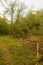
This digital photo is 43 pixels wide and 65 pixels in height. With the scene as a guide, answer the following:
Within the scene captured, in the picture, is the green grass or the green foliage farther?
the green foliage

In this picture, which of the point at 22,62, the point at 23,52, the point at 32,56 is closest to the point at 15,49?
the point at 23,52

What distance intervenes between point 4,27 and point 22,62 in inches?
620

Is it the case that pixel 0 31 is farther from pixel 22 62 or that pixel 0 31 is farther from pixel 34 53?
pixel 22 62

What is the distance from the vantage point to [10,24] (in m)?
30.2

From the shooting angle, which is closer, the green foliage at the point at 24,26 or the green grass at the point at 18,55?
the green grass at the point at 18,55

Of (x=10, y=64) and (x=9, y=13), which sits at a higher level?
(x=9, y=13)

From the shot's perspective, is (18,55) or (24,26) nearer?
(18,55)

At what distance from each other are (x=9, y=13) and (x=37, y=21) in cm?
408

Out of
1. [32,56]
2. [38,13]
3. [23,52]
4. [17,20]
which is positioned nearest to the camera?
[32,56]

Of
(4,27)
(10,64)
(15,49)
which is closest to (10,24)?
(4,27)

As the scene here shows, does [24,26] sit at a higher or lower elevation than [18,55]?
higher

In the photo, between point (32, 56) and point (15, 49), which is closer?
point (32, 56)

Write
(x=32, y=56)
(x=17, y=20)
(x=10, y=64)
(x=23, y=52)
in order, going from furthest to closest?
1. (x=17, y=20)
2. (x=23, y=52)
3. (x=32, y=56)
4. (x=10, y=64)

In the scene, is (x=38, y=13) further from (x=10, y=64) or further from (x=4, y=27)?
(x=10, y=64)
